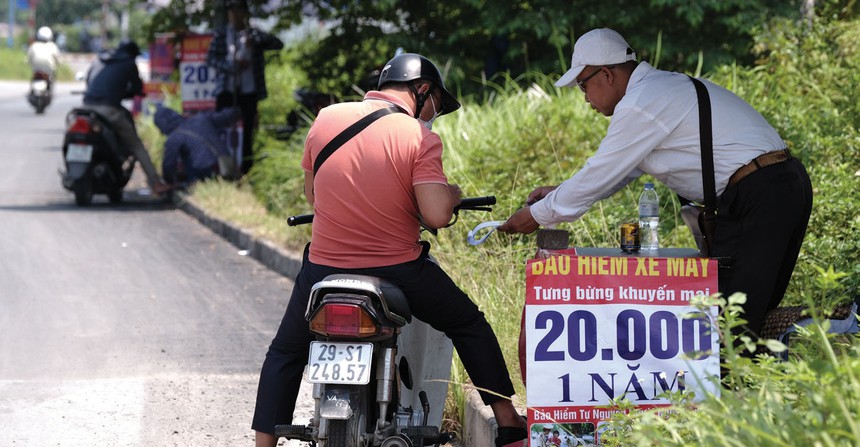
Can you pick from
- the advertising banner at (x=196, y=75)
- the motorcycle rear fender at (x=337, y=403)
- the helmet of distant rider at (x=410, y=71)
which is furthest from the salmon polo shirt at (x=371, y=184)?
the advertising banner at (x=196, y=75)

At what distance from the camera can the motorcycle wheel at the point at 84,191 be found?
47.6ft

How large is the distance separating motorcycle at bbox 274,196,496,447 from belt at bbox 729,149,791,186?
1.05 metres

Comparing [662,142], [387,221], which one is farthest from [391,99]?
[662,142]

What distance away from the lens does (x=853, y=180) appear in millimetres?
7938

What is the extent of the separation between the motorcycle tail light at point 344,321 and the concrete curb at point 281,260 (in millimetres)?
1173

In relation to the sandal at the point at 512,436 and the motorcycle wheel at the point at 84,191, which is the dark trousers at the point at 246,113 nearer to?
the motorcycle wheel at the point at 84,191

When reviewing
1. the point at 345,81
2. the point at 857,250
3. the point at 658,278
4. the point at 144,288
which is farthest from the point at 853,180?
the point at 345,81

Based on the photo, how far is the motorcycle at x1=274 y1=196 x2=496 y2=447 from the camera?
14.4ft

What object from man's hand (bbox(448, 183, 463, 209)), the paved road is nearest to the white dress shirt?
man's hand (bbox(448, 183, 463, 209))

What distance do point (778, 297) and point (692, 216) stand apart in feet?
1.54

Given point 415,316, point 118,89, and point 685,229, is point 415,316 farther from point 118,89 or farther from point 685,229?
point 118,89

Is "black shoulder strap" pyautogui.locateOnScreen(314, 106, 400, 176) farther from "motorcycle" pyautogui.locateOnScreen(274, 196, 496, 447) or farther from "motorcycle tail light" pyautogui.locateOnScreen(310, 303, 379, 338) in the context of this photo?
"motorcycle tail light" pyautogui.locateOnScreen(310, 303, 379, 338)

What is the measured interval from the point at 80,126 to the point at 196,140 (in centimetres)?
130

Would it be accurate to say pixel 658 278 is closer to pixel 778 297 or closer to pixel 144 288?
pixel 778 297
